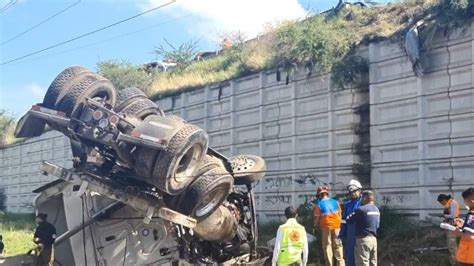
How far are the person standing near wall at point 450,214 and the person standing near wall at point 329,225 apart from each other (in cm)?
136

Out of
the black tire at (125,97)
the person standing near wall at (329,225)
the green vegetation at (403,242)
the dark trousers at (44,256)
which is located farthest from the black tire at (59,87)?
the green vegetation at (403,242)

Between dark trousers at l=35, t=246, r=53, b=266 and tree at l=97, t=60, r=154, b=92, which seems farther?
tree at l=97, t=60, r=154, b=92

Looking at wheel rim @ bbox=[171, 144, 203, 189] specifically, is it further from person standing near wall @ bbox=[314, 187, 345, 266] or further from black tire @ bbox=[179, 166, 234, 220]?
person standing near wall @ bbox=[314, 187, 345, 266]

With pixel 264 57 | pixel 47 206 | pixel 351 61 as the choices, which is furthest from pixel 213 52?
pixel 47 206

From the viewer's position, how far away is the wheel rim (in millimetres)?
5898

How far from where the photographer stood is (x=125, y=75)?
18.2 meters

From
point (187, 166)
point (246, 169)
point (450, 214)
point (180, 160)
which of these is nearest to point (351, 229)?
point (450, 214)

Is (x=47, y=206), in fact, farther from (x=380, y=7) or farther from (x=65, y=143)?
(x=65, y=143)

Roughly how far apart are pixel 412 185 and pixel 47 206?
16.1 ft

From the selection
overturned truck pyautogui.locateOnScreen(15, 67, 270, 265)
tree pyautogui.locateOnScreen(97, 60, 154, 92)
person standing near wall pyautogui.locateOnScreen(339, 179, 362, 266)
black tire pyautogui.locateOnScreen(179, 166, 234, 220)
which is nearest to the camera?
overturned truck pyautogui.locateOnScreen(15, 67, 270, 265)

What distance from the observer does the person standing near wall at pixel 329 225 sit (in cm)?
806

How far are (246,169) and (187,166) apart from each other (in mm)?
1543

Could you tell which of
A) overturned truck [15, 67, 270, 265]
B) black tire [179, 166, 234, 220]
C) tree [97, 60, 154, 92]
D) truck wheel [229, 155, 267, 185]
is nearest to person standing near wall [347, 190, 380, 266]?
truck wheel [229, 155, 267, 185]

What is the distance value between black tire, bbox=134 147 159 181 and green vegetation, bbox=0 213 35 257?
466 cm
